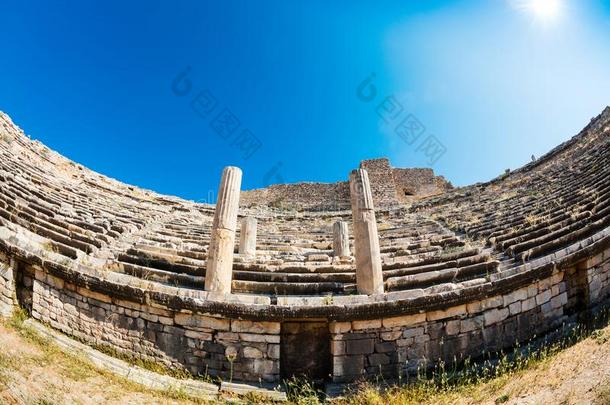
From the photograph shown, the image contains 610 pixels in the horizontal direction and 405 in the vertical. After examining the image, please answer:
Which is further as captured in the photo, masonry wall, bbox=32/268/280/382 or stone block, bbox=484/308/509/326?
stone block, bbox=484/308/509/326

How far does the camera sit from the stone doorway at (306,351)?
6.88m

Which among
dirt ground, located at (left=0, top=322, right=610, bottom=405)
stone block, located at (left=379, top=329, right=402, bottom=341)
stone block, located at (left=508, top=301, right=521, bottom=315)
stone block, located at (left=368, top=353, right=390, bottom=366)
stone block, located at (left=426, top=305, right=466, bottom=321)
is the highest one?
stone block, located at (left=508, top=301, right=521, bottom=315)

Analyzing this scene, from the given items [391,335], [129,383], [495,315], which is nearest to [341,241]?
[391,335]

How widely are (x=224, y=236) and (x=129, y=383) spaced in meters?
2.90

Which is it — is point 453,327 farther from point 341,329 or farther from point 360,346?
point 341,329

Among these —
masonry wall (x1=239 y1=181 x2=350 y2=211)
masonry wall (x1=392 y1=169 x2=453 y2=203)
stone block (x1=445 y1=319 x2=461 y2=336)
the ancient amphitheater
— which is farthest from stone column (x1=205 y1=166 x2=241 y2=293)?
masonry wall (x1=392 y1=169 x2=453 y2=203)

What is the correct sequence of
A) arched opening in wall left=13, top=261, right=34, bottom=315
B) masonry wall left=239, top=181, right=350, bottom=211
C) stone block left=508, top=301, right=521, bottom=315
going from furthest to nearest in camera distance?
masonry wall left=239, top=181, right=350, bottom=211
arched opening in wall left=13, top=261, right=34, bottom=315
stone block left=508, top=301, right=521, bottom=315

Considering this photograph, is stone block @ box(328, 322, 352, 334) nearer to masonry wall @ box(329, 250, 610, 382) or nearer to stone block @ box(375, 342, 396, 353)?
masonry wall @ box(329, 250, 610, 382)

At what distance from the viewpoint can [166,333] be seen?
6.95m

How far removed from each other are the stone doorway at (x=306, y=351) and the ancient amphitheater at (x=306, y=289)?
0.02 m

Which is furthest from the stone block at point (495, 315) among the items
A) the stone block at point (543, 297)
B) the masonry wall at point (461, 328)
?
the stone block at point (543, 297)

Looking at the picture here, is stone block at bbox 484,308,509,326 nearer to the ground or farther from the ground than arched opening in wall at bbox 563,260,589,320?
nearer to the ground

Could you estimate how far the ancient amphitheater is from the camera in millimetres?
6801

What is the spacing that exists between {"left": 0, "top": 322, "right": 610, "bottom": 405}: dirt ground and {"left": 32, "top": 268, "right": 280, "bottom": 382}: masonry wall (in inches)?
25.0
